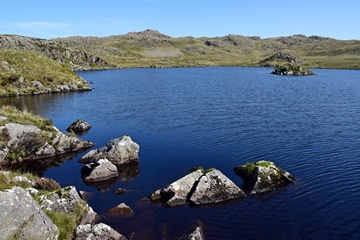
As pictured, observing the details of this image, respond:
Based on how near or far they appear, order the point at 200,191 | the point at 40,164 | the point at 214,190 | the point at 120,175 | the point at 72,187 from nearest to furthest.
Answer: the point at 72,187
the point at 200,191
the point at 214,190
the point at 120,175
the point at 40,164

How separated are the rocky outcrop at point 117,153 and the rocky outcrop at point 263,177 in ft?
51.4

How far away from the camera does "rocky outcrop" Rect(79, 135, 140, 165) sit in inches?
1677

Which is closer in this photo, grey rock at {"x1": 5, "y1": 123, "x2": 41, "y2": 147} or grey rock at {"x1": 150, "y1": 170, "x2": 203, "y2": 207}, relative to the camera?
grey rock at {"x1": 150, "y1": 170, "x2": 203, "y2": 207}

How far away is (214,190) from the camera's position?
32344 millimetres

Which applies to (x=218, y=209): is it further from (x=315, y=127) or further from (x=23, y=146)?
(x=315, y=127)

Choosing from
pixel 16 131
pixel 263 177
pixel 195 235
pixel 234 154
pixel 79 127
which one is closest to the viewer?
pixel 195 235

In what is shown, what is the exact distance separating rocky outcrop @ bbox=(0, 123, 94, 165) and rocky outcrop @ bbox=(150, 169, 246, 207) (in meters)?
21.7

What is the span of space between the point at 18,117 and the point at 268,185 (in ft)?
129

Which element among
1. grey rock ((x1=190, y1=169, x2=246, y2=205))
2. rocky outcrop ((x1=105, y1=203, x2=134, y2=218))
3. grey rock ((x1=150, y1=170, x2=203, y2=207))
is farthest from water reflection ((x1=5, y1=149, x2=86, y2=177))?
grey rock ((x1=190, y1=169, x2=246, y2=205))

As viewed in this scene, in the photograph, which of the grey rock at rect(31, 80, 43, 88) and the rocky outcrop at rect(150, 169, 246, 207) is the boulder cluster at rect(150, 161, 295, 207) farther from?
the grey rock at rect(31, 80, 43, 88)

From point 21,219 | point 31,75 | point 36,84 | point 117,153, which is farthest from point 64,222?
point 31,75

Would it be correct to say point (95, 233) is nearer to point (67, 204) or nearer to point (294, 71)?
point (67, 204)

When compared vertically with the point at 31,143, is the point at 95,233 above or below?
below

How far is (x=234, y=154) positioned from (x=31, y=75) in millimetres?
88932
